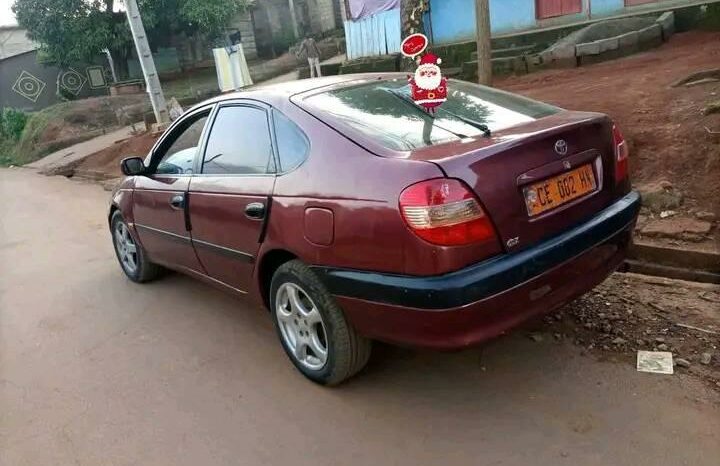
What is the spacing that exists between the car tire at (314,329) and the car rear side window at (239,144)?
606mm

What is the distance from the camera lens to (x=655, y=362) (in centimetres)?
292

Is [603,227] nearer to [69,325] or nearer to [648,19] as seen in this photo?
[69,325]

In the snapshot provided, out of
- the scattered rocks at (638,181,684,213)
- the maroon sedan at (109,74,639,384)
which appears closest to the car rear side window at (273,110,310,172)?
the maroon sedan at (109,74,639,384)

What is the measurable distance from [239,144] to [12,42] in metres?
29.3

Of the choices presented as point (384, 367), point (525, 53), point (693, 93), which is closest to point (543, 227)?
point (384, 367)

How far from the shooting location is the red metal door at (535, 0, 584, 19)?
44.2 ft

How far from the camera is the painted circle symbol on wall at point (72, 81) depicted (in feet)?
76.9

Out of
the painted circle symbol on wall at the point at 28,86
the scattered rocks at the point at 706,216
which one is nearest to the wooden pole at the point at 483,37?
the scattered rocks at the point at 706,216

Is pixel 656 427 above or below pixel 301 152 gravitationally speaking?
below

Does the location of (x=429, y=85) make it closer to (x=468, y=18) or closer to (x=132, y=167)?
(x=132, y=167)

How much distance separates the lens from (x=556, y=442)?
8.07ft

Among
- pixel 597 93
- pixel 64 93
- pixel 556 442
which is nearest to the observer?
pixel 556 442

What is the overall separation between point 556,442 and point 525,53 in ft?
37.5

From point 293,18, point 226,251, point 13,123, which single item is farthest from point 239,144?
point 293,18
